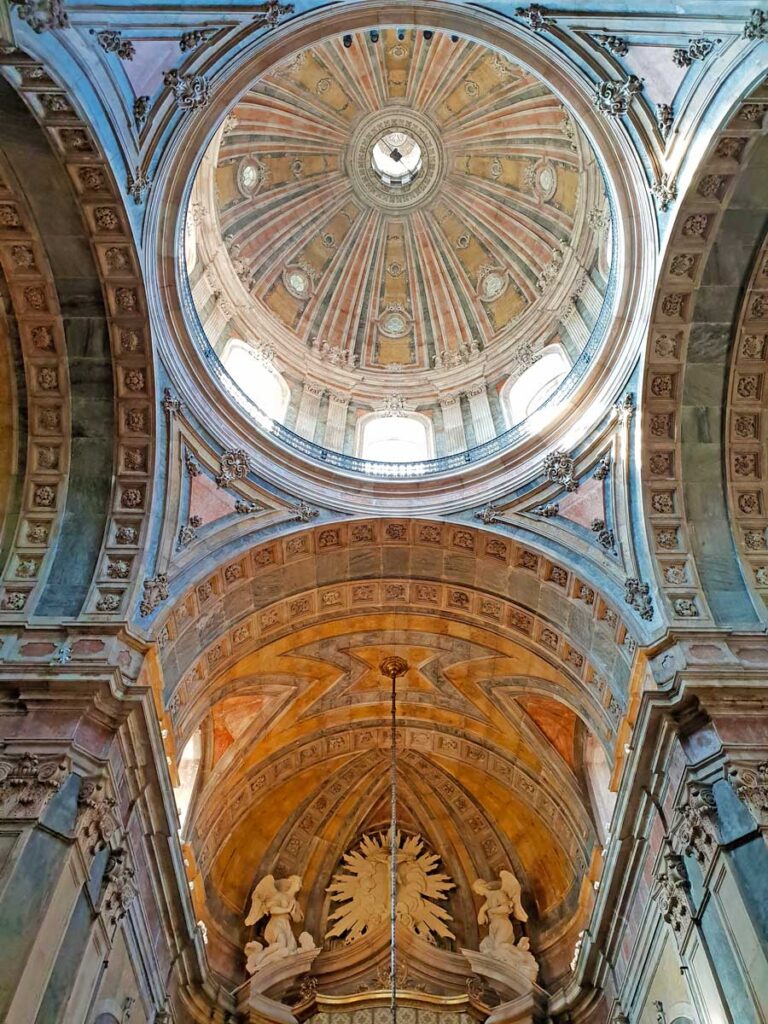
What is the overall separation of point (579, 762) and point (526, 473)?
6.26 m

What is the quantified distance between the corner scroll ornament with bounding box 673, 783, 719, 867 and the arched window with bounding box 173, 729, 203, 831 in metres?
9.62

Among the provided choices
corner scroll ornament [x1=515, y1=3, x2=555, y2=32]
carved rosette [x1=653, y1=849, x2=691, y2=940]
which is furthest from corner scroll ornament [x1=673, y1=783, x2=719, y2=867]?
corner scroll ornament [x1=515, y1=3, x2=555, y2=32]

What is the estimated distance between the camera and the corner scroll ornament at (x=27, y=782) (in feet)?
35.5

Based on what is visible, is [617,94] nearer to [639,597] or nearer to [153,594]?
[639,597]

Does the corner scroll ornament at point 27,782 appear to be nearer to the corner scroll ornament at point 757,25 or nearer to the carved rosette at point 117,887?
the carved rosette at point 117,887

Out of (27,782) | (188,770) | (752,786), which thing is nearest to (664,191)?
(752,786)

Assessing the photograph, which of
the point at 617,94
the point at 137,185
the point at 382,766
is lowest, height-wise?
the point at 382,766

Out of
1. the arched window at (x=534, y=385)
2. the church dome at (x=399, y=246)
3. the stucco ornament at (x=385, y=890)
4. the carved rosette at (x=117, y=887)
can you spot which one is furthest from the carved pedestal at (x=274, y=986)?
the arched window at (x=534, y=385)

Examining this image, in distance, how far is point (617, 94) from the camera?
13.5 meters

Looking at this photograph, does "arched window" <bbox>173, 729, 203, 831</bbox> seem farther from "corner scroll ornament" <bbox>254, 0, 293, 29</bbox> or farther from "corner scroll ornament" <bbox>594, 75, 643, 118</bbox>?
"corner scroll ornament" <bbox>594, 75, 643, 118</bbox>

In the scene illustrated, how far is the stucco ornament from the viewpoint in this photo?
19.4m

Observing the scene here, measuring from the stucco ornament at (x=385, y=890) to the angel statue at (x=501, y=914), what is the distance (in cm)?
105

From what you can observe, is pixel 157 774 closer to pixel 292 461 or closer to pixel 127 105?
pixel 292 461

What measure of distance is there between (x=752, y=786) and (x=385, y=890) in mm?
11336
